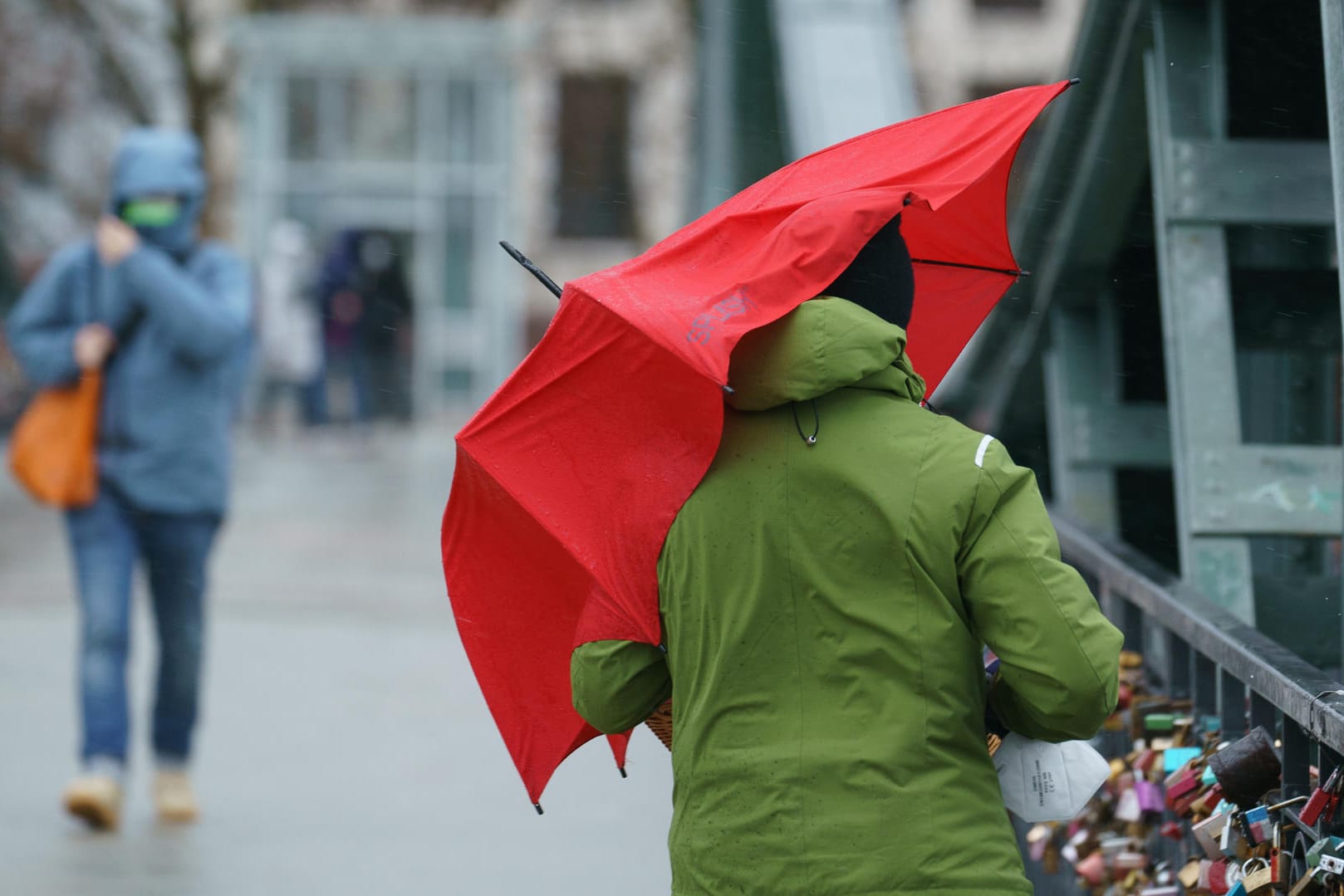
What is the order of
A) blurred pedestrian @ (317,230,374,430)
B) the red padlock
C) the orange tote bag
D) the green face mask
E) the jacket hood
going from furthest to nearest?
blurred pedestrian @ (317,230,374,430)
the green face mask
the orange tote bag
the red padlock
the jacket hood

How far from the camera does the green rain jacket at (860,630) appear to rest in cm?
265

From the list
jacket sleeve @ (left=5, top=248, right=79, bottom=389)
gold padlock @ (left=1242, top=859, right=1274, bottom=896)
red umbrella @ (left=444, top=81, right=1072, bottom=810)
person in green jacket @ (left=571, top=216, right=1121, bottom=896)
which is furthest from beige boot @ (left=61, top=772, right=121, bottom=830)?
gold padlock @ (left=1242, top=859, right=1274, bottom=896)

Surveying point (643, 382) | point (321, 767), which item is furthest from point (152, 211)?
point (643, 382)

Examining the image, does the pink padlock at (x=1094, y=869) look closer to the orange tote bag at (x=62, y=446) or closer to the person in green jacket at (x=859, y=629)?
the person in green jacket at (x=859, y=629)

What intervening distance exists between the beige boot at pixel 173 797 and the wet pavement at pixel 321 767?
0.06 m

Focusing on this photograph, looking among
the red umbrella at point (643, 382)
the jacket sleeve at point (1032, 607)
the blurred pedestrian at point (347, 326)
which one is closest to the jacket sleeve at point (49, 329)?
the red umbrella at point (643, 382)

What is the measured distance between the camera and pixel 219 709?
816 cm

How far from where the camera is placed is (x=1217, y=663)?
12.6 feet

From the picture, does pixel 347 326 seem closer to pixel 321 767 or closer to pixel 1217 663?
pixel 321 767

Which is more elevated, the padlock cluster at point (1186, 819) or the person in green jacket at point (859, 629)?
the person in green jacket at point (859, 629)

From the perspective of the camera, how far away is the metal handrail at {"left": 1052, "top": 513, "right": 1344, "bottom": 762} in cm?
316

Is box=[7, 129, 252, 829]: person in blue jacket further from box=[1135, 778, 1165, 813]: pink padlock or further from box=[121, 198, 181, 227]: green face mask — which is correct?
box=[1135, 778, 1165, 813]: pink padlock

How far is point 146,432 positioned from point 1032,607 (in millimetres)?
4175

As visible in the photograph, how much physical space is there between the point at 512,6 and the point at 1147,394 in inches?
923
